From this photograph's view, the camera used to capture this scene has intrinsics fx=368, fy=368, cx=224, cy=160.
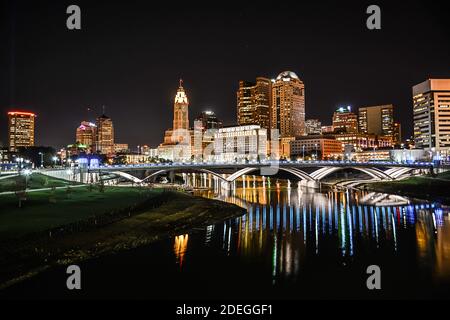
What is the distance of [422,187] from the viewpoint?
7988 cm

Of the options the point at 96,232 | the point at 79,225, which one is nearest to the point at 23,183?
the point at 79,225

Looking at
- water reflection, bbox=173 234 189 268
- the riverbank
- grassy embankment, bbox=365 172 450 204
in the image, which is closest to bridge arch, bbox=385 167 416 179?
grassy embankment, bbox=365 172 450 204

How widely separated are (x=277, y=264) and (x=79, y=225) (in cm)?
1791

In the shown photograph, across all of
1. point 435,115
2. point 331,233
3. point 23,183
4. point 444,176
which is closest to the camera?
point 331,233

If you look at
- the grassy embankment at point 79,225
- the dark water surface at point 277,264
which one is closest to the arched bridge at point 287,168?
the grassy embankment at point 79,225

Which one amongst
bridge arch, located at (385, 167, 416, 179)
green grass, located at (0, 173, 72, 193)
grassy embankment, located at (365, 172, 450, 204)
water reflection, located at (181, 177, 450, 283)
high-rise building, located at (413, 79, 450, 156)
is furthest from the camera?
high-rise building, located at (413, 79, 450, 156)

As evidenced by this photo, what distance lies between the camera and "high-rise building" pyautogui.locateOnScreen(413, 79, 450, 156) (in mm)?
168750

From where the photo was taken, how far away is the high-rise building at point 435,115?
169 m

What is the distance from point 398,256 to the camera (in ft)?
102

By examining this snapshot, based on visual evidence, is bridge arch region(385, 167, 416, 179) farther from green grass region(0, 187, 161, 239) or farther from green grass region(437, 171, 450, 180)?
green grass region(0, 187, 161, 239)

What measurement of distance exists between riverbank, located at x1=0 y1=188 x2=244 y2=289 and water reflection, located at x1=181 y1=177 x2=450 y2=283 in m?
4.15

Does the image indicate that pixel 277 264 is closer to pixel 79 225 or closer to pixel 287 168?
pixel 79 225

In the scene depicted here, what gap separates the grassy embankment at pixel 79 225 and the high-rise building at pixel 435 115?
14978 cm
